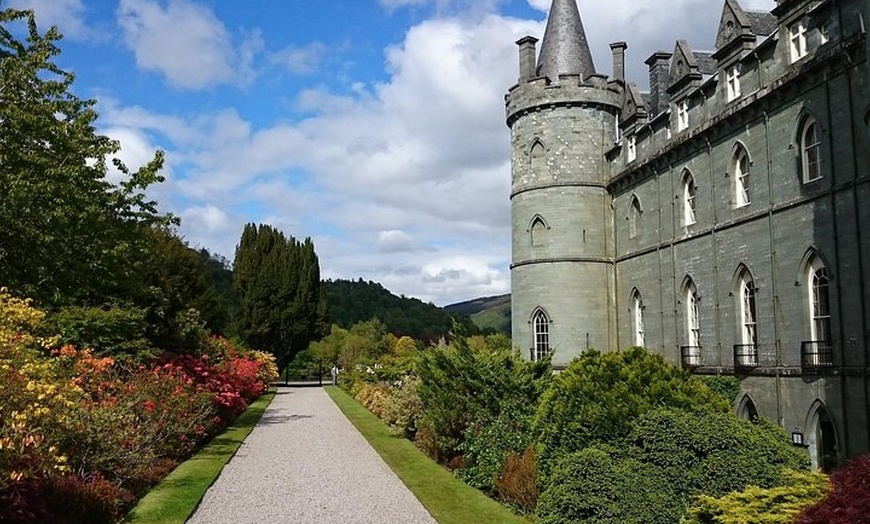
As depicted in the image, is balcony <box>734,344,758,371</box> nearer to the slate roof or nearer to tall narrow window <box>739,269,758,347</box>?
tall narrow window <box>739,269,758,347</box>

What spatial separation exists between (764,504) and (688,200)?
15916 mm

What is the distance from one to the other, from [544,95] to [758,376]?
12433 mm

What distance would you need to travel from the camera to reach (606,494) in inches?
335

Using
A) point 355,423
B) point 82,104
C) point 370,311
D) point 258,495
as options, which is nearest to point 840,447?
point 258,495

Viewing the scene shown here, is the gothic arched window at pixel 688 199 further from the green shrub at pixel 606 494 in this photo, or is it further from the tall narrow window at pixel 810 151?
the green shrub at pixel 606 494

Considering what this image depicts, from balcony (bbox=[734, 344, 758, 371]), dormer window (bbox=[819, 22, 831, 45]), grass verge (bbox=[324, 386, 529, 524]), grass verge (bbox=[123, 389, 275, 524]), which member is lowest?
grass verge (bbox=[324, 386, 529, 524])

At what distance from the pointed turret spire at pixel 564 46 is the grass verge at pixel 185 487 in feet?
53.3

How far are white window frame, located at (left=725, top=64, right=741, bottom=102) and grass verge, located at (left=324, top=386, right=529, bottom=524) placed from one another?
11697 millimetres

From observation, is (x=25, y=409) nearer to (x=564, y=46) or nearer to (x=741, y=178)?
(x=741, y=178)

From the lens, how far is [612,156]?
26328mm

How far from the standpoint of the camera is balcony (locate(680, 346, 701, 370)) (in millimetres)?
20719

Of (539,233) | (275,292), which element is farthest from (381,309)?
(539,233)

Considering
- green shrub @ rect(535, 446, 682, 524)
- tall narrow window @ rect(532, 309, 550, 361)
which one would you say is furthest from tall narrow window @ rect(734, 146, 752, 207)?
green shrub @ rect(535, 446, 682, 524)

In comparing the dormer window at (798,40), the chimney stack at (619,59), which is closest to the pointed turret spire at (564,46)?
the chimney stack at (619,59)
